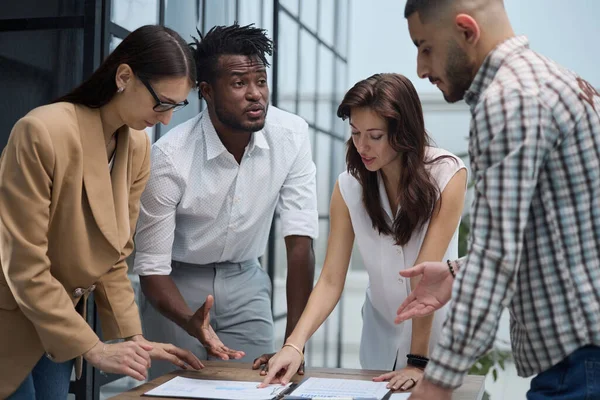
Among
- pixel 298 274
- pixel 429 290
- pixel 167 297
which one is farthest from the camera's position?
pixel 298 274

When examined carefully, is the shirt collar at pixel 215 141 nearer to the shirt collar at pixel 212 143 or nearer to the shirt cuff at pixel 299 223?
the shirt collar at pixel 212 143

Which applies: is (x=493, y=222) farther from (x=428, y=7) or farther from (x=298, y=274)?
(x=298, y=274)

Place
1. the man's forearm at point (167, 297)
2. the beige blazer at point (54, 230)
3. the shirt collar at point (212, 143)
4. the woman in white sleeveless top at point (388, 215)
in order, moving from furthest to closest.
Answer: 1. the shirt collar at point (212, 143)
2. the man's forearm at point (167, 297)
3. the woman in white sleeveless top at point (388, 215)
4. the beige blazer at point (54, 230)

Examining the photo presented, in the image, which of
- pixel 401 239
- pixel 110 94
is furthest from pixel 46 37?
pixel 401 239

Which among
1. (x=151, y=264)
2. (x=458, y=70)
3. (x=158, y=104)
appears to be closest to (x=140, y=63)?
(x=158, y=104)

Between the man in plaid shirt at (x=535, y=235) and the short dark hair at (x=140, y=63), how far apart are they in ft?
3.21

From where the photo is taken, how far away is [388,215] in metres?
2.23

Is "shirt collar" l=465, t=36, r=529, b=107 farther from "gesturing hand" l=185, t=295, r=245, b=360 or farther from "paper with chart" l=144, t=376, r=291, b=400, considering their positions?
"gesturing hand" l=185, t=295, r=245, b=360

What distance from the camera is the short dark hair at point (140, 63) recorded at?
6.31ft

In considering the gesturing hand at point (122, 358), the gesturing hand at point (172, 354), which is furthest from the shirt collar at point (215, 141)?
the gesturing hand at point (122, 358)

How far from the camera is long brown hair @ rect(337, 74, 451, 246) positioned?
6.89 feet

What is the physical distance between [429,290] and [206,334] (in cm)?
80

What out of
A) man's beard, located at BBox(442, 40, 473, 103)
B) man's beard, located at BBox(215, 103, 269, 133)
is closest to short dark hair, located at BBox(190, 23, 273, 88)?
man's beard, located at BBox(215, 103, 269, 133)

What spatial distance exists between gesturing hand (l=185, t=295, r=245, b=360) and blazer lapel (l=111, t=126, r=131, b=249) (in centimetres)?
32
